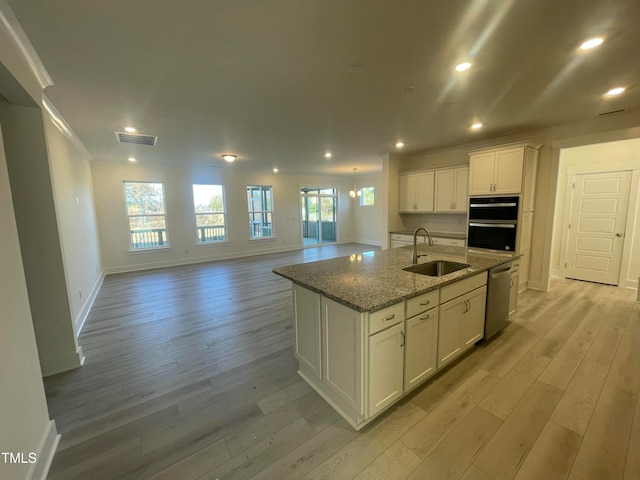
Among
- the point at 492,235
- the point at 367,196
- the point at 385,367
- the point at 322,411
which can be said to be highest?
the point at 367,196

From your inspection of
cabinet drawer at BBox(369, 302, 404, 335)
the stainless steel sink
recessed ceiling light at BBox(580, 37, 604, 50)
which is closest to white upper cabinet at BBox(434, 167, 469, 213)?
the stainless steel sink

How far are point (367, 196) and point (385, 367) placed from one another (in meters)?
8.49

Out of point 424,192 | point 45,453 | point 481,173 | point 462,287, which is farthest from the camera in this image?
point 424,192

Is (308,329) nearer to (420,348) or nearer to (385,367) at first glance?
(385,367)

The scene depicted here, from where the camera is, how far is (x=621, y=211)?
14.4 feet

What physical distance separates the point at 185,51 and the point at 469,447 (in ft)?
10.8

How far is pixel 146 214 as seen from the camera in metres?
6.61

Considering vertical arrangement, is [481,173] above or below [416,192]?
above

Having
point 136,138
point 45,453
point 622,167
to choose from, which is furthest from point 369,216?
point 45,453

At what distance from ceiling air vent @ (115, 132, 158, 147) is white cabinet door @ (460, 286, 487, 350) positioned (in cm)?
488

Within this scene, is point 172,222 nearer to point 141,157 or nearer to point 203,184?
point 203,184

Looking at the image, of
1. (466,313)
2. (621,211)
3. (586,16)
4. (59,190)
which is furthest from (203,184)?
(621,211)

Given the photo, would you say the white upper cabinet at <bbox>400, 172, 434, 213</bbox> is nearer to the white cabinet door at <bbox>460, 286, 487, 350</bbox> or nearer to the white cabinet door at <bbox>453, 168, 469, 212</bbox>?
the white cabinet door at <bbox>453, 168, 469, 212</bbox>

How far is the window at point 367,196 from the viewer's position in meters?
9.65
